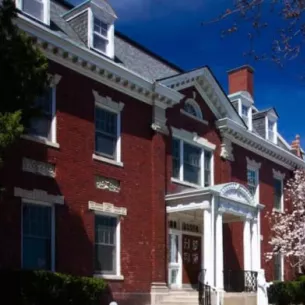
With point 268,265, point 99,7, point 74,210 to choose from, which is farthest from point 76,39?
point 268,265

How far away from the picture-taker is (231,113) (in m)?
27.1

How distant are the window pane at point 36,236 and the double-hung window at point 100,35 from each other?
19.9 ft

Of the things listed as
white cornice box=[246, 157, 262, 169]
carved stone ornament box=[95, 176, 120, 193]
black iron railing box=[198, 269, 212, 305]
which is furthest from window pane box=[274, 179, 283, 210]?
carved stone ornament box=[95, 176, 120, 193]

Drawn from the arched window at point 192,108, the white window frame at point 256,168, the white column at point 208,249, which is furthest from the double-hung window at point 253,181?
the white column at point 208,249

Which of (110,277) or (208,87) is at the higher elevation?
(208,87)

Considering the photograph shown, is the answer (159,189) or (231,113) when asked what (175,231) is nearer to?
(159,189)

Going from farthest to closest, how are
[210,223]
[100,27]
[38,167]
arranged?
[210,223]
[100,27]
[38,167]

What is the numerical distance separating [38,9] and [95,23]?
8.70 feet

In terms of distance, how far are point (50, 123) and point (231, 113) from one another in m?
10.7

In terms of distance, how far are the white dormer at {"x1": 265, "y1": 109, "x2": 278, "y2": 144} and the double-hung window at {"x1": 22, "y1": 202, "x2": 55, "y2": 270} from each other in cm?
1682

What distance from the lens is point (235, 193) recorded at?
77.8ft

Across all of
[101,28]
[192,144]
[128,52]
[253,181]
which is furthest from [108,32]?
[253,181]

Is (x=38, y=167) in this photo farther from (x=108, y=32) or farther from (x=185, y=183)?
(x=185, y=183)

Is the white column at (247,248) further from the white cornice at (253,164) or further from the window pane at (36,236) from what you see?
the window pane at (36,236)
